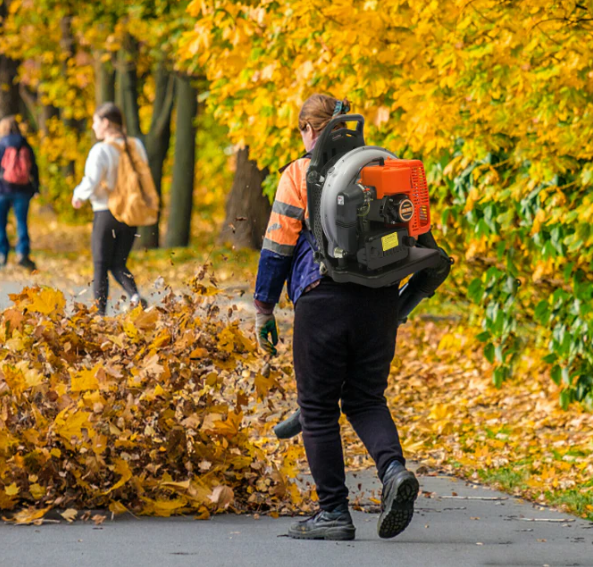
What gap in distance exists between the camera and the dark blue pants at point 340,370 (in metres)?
4.58

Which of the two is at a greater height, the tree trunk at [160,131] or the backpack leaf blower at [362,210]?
the tree trunk at [160,131]

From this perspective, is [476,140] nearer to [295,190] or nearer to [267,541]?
[295,190]

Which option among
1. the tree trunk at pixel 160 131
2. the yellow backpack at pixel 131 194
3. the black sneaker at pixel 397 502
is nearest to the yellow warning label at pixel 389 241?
the black sneaker at pixel 397 502

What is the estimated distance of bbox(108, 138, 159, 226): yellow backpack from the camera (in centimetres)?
942

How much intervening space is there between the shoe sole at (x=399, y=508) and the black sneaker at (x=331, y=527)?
0.83 feet

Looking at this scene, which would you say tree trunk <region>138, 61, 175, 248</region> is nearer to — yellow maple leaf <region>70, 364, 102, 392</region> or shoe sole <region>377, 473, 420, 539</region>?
yellow maple leaf <region>70, 364, 102, 392</region>

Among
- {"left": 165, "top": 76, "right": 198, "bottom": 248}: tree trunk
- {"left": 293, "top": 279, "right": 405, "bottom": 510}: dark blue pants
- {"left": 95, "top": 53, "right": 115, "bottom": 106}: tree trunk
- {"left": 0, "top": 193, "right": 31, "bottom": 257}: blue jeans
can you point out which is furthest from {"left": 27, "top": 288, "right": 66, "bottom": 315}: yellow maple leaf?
{"left": 95, "top": 53, "right": 115, "bottom": 106}: tree trunk

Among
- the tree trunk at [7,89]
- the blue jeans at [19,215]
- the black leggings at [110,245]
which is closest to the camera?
the black leggings at [110,245]

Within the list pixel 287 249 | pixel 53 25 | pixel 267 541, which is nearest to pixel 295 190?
pixel 287 249

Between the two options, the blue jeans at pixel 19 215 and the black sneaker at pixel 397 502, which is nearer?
the black sneaker at pixel 397 502

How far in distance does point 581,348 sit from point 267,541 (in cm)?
365

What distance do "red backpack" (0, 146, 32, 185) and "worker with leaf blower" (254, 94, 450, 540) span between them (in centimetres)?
1163

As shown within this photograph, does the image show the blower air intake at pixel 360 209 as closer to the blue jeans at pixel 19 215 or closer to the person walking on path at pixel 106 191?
the person walking on path at pixel 106 191

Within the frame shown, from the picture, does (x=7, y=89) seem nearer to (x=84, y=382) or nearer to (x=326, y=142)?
(x=84, y=382)
